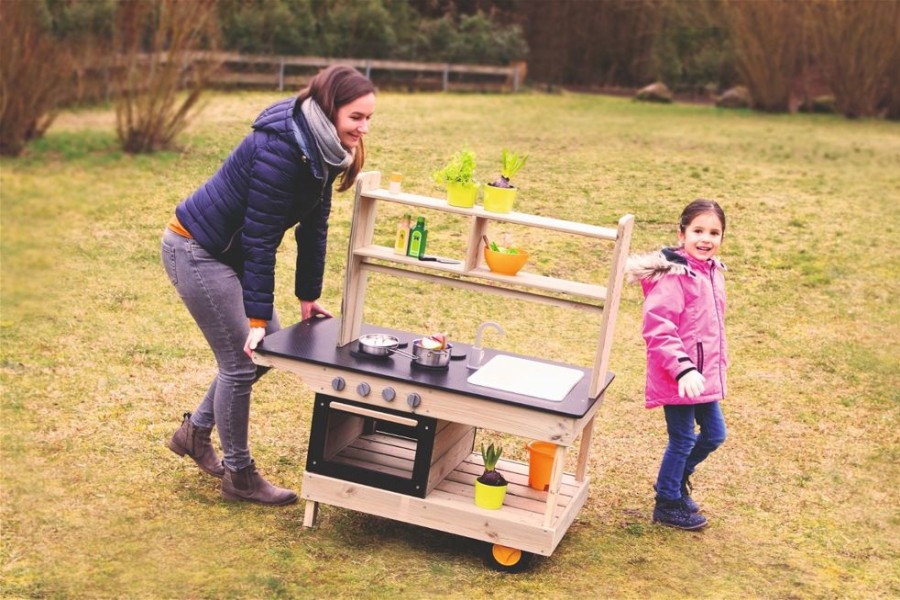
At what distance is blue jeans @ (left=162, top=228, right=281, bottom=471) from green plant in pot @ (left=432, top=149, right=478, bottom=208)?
2.77 ft

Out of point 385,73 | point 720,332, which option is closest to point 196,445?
point 720,332

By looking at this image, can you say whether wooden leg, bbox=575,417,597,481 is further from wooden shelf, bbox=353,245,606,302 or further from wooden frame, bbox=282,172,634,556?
wooden shelf, bbox=353,245,606,302

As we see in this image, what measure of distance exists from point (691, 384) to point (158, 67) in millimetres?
7901

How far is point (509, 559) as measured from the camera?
388 cm

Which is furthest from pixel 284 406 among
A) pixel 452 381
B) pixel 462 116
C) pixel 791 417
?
pixel 462 116

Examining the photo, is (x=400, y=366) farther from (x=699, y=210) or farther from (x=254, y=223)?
(x=699, y=210)

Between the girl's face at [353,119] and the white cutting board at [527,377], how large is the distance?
960mm

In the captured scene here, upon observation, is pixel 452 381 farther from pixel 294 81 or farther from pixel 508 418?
pixel 294 81

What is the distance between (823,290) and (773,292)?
1.35ft

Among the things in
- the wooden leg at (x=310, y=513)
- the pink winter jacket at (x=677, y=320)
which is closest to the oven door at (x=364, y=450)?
the wooden leg at (x=310, y=513)

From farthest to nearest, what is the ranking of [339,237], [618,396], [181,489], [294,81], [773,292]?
[294,81]
[339,237]
[773,292]
[618,396]
[181,489]

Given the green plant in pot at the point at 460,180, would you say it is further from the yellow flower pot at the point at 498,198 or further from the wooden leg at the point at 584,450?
the wooden leg at the point at 584,450

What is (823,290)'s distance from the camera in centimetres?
790

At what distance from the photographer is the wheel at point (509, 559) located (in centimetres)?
387
